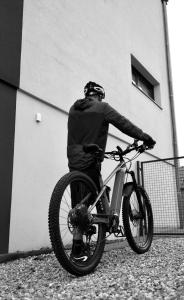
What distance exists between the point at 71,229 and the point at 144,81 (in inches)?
279

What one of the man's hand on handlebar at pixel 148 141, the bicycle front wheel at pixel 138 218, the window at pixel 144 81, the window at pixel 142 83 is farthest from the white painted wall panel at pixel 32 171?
the window at pixel 142 83

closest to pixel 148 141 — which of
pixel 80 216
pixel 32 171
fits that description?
pixel 80 216

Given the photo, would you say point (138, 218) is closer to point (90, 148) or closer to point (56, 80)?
point (90, 148)

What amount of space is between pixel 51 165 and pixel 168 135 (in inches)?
217

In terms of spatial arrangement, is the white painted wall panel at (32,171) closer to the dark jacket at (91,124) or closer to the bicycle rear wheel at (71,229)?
the bicycle rear wheel at (71,229)

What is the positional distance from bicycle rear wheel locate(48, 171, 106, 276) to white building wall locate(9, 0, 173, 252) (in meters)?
0.99

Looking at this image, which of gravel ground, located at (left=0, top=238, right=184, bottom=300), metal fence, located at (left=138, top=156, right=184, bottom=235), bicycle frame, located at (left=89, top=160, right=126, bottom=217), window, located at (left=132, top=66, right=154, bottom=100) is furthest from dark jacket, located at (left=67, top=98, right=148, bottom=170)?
window, located at (left=132, top=66, right=154, bottom=100)

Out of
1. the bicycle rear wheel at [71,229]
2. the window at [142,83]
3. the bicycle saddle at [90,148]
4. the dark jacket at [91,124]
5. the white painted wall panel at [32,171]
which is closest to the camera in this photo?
the bicycle rear wheel at [71,229]

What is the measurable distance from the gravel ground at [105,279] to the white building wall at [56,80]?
799mm

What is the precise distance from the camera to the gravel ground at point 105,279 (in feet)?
6.32

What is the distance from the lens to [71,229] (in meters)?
2.43

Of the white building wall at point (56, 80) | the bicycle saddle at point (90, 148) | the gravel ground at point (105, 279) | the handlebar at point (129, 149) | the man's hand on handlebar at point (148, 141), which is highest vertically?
the white building wall at point (56, 80)

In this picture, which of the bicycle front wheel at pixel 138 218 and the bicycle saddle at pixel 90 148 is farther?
the bicycle front wheel at pixel 138 218

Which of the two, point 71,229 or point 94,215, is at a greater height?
point 94,215
